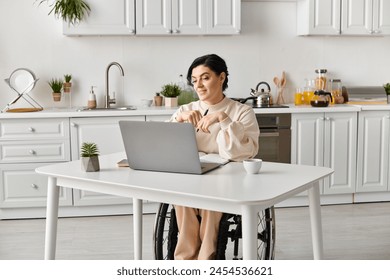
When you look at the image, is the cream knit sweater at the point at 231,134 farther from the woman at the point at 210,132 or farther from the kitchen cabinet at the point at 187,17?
the kitchen cabinet at the point at 187,17

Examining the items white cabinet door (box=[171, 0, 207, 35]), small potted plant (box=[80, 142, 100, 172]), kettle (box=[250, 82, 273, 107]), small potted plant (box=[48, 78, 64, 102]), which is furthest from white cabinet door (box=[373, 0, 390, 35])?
small potted plant (box=[80, 142, 100, 172])

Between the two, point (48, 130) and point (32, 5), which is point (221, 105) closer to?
point (48, 130)

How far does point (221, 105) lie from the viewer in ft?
10.6

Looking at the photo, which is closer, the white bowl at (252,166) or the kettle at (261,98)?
the white bowl at (252,166)

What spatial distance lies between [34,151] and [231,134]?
239cm

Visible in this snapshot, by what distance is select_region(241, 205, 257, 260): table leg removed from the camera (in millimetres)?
2225

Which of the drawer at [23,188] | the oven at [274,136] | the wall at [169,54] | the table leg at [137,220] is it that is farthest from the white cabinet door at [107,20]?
the table leg at [137,220]

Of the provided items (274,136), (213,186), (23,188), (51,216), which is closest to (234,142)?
(213,186)

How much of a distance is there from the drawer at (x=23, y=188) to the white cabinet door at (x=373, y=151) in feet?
8.24

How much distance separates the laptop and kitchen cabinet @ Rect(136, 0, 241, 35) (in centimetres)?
249

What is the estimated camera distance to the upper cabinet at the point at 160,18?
4977mm

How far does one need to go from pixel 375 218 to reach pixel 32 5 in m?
3.42
